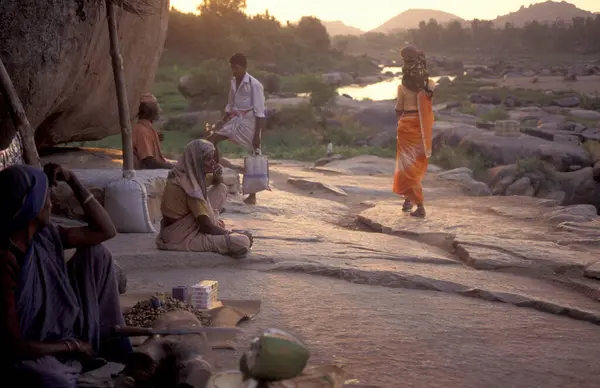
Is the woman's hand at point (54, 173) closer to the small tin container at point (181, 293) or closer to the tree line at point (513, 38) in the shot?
the small tin container at point (181, 293)

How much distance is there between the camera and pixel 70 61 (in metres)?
6.28

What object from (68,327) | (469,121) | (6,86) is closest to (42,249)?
(68,327)

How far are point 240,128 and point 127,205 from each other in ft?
7.67

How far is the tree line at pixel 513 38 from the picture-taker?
69.2m

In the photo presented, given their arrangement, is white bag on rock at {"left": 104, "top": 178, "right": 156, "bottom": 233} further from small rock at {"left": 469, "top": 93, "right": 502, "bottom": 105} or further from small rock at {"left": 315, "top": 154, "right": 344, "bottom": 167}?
small rock at {"left": 469, "top": 93, "right": 502, "bottom": 105}

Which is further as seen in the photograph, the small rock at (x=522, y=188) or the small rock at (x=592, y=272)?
the small rock at (x=522, y=188)

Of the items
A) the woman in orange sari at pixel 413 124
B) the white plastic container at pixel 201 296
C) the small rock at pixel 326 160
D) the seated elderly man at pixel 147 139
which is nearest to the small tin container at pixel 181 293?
the white plastic container at pixel 201 296

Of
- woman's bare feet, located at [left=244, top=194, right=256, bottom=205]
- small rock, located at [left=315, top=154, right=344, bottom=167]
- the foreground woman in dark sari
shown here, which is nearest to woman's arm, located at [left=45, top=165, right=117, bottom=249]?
the foreground woman in dark sari

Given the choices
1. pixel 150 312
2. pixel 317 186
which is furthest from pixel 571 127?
pixel 150 312

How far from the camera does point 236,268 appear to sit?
5.54 metres

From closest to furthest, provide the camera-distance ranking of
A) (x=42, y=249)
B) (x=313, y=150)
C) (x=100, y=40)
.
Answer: (x=42, y=249), (x=100, y=40), (x=313, y=150)

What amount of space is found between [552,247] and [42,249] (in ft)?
16.7

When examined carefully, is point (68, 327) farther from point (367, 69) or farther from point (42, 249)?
point (367, 69)

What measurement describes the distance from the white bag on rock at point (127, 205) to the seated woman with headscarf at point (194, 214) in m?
0.91
